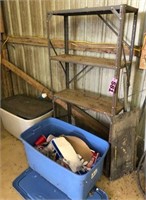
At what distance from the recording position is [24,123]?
1.93 metres

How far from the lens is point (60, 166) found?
1.29m

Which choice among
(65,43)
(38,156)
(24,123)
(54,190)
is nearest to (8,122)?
(24,123)

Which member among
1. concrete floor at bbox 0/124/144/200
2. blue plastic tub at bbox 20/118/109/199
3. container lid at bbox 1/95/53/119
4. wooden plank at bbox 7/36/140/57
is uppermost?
wooden plank at bbox 7/36/140/57

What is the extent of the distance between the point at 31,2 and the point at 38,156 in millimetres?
1698

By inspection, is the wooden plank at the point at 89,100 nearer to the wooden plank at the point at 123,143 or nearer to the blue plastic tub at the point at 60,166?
the wooden plank at the point at 123,143

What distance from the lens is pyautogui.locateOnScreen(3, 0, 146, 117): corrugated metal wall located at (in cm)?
158

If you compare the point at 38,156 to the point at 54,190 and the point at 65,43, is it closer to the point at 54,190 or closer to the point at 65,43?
the point at 54,190

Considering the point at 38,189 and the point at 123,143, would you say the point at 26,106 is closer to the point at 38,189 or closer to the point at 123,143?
the point at 38,189

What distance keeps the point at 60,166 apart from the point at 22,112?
0.92 meters

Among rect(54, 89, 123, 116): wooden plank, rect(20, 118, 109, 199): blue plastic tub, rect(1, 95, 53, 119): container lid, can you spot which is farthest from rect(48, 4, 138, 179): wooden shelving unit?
rect(1, 95, 53, 119): container lid

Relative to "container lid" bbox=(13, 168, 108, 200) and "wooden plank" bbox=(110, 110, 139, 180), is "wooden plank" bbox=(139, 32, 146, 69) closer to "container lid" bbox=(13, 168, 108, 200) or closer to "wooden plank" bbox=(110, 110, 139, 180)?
"wooden plank" bbox=(110, 110, 139, 180)

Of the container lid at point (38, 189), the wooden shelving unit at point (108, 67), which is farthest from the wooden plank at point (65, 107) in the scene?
the container lid at point (38, 189)

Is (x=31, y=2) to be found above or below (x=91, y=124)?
above

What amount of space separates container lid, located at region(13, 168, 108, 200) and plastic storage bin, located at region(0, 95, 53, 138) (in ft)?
1.78
